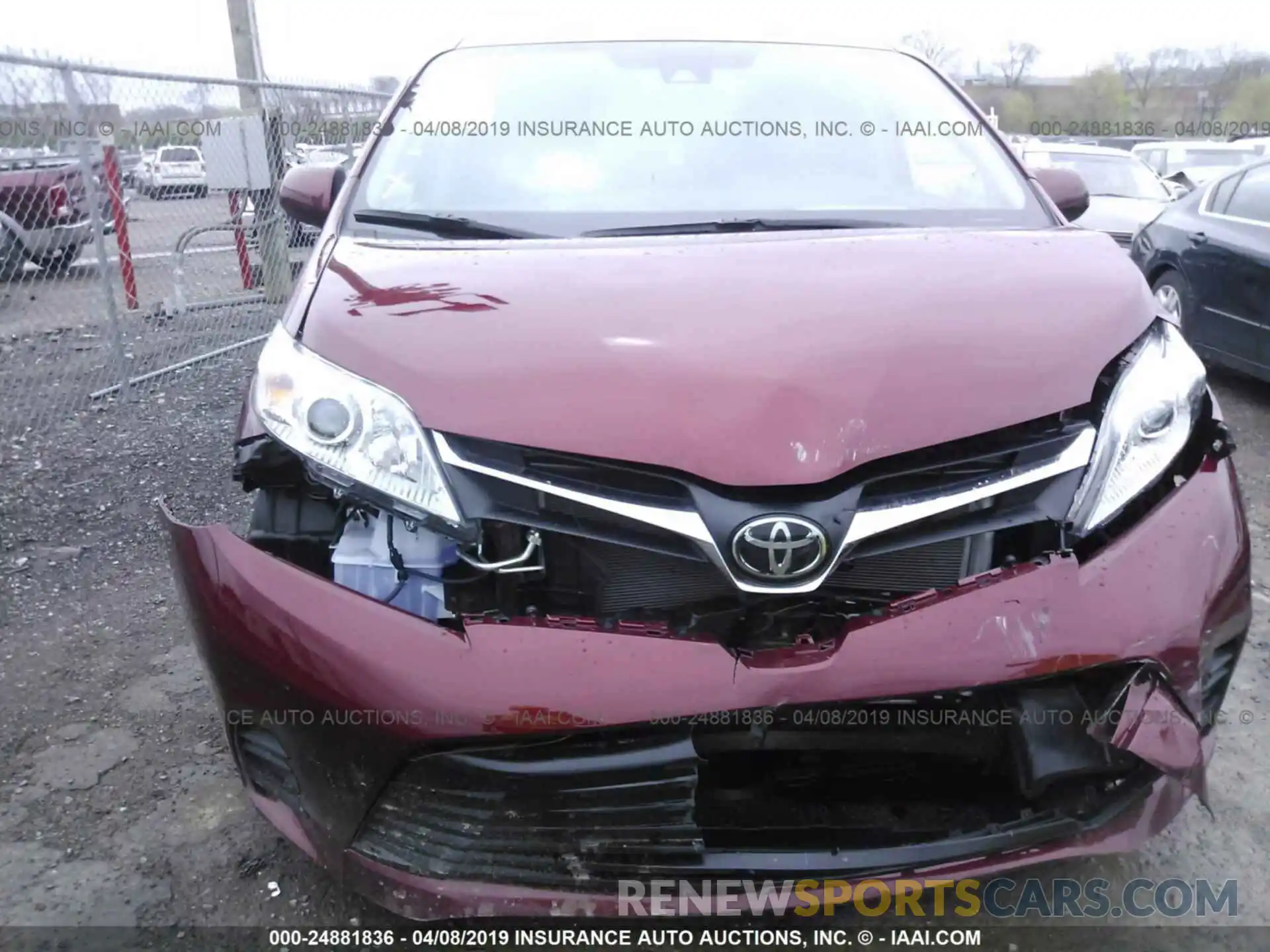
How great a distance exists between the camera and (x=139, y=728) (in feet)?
8.30

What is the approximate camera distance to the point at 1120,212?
29.0ft

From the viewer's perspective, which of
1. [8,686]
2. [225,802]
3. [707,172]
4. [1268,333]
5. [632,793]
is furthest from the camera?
[1268,333]

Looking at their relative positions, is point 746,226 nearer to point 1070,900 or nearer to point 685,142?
point 685,142

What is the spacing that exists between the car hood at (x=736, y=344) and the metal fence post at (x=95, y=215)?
4.11 metres

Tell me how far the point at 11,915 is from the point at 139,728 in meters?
0.64

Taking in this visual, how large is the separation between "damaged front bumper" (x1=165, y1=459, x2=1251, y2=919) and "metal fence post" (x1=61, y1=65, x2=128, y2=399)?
4.41 metres

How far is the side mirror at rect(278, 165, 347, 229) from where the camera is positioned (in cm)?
275

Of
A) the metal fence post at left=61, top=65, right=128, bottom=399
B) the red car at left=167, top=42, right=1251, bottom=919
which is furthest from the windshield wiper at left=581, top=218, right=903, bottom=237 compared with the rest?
the metal fence post at left=61, top=65, right=128, bottom=399

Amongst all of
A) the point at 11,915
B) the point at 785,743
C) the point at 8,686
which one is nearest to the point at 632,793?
the point at 785,743

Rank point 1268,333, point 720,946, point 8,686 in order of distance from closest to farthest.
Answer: point 720,946 < point 8,686 < point 1268,333

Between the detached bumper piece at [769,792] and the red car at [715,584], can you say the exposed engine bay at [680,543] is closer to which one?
the red car at [715,584]

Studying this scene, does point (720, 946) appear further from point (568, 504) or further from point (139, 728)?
point (139, 728)

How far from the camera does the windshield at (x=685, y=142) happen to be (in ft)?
7.78

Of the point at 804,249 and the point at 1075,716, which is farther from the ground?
the point at 804,249
